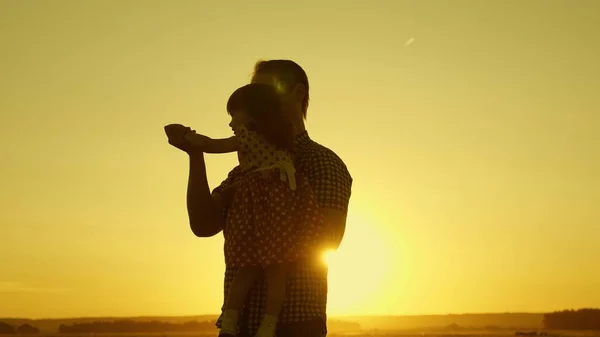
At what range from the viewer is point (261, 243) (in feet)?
12.7

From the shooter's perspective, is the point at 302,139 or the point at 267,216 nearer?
the point at 267,216

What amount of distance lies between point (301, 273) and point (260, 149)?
0.62 m

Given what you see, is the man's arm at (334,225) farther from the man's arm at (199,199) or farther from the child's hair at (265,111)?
the man's arm at (199,199)

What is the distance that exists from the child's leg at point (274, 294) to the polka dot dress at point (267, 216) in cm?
7

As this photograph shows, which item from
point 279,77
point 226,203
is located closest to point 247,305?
point 226,203

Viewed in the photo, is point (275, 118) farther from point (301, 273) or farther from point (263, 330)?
point (263, 330)

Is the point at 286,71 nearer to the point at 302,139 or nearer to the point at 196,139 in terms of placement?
the point at 302,139

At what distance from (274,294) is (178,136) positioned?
855mm

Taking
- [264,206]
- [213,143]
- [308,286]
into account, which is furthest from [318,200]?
[213,143]

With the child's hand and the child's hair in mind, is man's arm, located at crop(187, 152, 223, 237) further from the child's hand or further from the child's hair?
the child's hair

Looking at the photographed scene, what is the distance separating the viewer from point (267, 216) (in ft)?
12.8

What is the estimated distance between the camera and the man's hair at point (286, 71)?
4.31 meters

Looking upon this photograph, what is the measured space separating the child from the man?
88mm

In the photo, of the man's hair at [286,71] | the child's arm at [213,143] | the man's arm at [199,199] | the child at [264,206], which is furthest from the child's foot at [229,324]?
the man's hair at [286,71]
